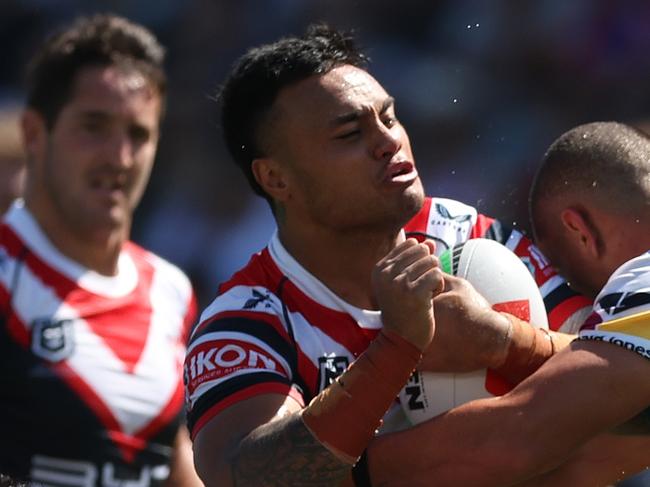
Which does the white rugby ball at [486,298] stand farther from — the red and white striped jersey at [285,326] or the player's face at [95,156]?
the player's face at [95,156]

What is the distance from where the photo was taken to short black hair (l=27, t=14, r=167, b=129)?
650 cm

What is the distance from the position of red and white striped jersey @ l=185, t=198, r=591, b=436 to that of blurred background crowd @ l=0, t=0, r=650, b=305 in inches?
147

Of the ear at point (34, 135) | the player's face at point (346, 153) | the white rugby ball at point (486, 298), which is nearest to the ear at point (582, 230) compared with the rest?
the white rugby ball at point (486, 298)

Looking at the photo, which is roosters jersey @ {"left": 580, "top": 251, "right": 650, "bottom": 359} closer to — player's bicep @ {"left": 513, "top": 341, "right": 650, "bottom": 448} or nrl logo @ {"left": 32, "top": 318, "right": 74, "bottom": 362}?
player's bicep @ {"left": 513, "top": 341, "right": 650, "bottom": 448}

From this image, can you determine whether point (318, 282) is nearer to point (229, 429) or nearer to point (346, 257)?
point (346, 257)

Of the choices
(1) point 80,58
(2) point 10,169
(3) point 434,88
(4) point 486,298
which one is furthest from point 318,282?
(3) point 434,88

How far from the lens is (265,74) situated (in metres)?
4.35

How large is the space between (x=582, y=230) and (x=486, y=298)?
35 centimetres

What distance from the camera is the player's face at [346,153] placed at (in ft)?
13.6

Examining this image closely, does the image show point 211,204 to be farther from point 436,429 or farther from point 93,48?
point 436,429

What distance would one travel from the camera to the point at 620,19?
901 centimetres

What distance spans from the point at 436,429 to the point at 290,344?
490 millimetres

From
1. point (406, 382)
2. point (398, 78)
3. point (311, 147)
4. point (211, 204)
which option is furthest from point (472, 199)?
point (406, 382)

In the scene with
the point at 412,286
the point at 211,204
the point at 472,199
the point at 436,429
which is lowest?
the point at 211,204
